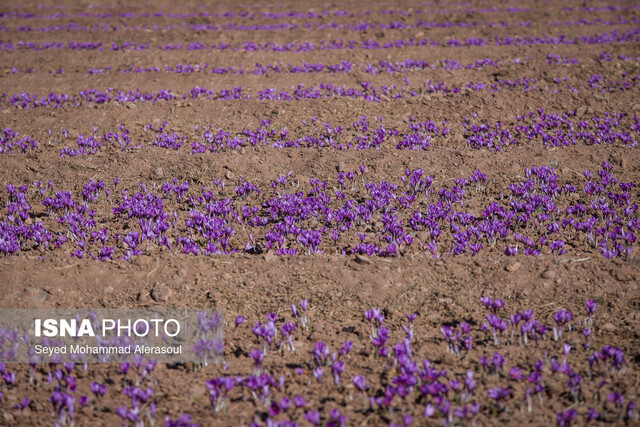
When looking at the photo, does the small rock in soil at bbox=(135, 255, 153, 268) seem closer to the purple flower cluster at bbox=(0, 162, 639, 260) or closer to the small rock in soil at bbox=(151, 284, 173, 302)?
the purple flower cluster at bbox=(0, 162, 639, 260)

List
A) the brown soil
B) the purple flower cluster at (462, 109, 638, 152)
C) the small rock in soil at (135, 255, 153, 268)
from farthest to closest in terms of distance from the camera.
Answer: the purple flower cluster at (462, 109, 638, 152), the small rock in soil at (135, 255, 153, 268), the brown soil

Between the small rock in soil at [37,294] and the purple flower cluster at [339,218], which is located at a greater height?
the purple flower cluster at [339,218]

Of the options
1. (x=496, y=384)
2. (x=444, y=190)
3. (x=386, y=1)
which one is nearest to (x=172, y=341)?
(x=496, y=384)

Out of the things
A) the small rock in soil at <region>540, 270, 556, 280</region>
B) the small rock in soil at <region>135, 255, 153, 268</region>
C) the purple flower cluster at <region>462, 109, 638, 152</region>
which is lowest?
the small rock in soil at <region>540, 270, 556, 280</region>

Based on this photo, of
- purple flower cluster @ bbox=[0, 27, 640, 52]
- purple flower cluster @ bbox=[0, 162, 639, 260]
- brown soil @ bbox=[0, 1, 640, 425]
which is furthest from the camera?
purple flower cluster @ bbox=[0, 27, 640, 52]

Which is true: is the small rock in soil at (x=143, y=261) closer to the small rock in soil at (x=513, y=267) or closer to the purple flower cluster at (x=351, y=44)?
the small rock in soil at (x=513, y=267)

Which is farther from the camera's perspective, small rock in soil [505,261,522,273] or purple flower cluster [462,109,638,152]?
purple flower cluster [462,109,638,152]

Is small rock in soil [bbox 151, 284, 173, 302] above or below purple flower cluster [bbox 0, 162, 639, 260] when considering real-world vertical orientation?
below

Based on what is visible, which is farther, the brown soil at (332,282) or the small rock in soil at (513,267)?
the small rock in soil at (513,267)

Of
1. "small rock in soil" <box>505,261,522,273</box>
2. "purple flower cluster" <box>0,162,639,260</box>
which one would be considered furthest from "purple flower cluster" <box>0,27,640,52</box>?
"small rock in soil" <box>505,261,522,273</box>

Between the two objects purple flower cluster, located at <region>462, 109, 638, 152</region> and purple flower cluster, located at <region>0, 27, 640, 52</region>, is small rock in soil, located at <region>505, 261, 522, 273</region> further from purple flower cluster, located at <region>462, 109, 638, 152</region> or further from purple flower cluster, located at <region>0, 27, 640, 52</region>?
purple flower cluster, located at <region>0, 27, 640, 52</region>

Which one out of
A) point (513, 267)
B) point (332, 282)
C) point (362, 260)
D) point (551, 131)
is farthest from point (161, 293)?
point (551, 131)

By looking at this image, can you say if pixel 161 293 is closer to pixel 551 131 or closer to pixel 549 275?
pixel 549 275

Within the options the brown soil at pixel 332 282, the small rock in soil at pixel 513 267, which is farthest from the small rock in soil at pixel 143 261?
the small rock in soil at pixel 513 267
